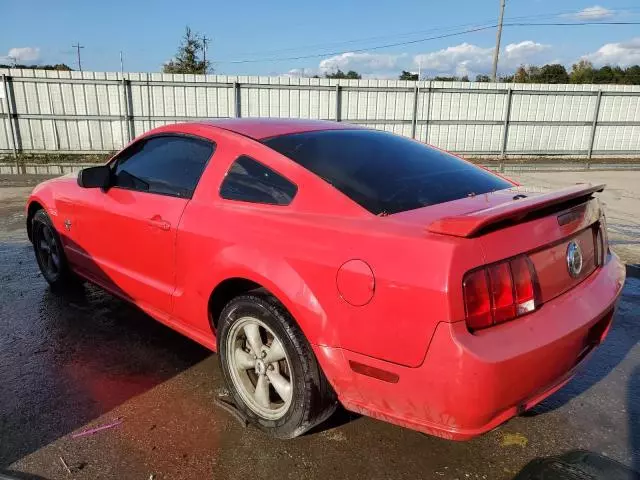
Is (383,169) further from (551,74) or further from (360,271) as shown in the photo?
(551,74)

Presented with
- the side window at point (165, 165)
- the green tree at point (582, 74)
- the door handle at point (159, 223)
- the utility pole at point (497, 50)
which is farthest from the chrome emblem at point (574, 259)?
the green tree at point (582, 74)

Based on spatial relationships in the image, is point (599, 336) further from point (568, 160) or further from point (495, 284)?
point (568, 160)

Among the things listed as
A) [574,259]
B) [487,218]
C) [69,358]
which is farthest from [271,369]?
[69,358]

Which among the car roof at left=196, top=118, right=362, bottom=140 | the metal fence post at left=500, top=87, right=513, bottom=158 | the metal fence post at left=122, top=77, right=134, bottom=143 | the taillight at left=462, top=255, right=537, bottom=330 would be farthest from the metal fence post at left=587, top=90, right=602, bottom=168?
the taillight at left=462, top=255, right=537, bottom=330

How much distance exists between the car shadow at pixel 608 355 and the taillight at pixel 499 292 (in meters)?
0.83

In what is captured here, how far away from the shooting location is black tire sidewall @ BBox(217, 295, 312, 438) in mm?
2344

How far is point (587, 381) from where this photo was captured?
3.17 meters

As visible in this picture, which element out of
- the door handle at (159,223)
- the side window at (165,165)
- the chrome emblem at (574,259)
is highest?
the side window at (165,165)

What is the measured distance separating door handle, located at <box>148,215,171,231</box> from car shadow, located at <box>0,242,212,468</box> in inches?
36.6

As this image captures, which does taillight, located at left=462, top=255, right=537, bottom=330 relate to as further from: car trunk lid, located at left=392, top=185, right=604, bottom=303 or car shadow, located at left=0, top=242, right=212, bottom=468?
car shadow, located at left=0, top=242, right=212, bottom=468

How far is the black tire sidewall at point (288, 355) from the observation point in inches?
92.3

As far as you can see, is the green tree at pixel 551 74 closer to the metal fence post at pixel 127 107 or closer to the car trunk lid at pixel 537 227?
the metal fence post at pixel 127 107

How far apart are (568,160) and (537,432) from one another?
16.1 m

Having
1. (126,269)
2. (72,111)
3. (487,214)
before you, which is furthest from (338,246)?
(72,111)
